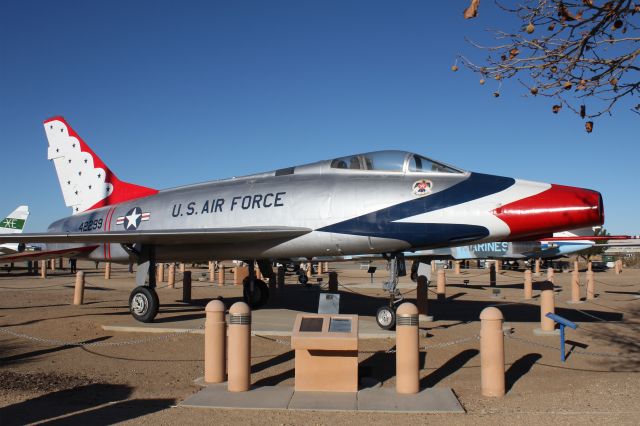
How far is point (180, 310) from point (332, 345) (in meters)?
9.38

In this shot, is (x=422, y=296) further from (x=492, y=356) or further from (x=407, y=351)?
(x=407, y=351)

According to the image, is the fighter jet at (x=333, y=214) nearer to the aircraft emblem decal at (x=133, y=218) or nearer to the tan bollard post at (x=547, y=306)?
the aircraft emblem decal at (x=133, y=218)

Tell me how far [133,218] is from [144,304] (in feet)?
8.50

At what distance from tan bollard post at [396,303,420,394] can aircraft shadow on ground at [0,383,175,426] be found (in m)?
2.57

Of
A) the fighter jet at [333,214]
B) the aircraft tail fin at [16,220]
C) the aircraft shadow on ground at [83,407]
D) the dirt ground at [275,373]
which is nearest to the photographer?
the aircraft shadow on ground at [83,407]

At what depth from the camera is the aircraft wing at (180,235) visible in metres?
10.2

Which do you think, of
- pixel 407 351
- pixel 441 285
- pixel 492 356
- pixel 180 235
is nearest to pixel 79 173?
pixel 180 235

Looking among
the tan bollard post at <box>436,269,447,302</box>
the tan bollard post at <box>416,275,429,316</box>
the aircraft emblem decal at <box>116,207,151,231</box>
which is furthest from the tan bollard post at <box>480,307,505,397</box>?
the tan bollard post at <box>436,269,447,302</box>

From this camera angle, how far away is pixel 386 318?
984 cm

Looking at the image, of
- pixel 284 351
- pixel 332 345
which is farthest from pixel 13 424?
pixel 284 351

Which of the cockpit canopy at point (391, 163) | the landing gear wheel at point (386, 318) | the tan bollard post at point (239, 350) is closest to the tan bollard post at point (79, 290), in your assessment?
the cockpit canopy at point (391, 163)

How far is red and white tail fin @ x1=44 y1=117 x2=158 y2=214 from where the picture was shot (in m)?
15.1

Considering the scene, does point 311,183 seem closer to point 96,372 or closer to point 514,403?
point 96,372

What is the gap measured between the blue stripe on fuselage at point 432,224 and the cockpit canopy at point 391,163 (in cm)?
56
